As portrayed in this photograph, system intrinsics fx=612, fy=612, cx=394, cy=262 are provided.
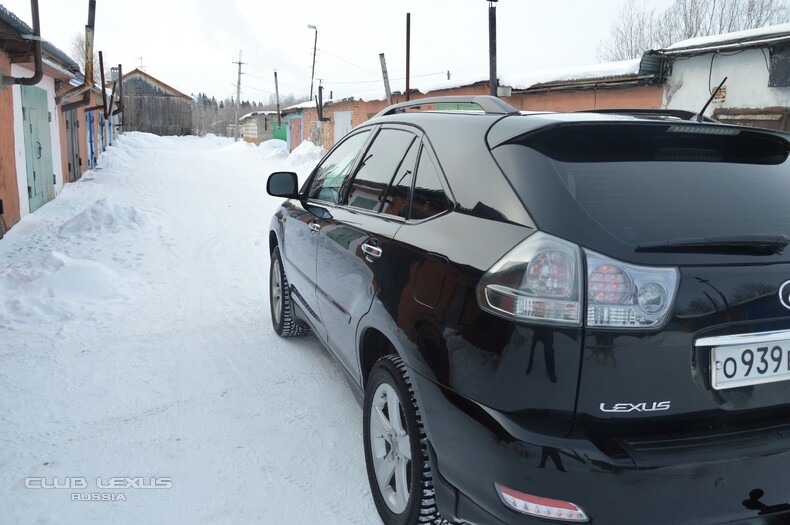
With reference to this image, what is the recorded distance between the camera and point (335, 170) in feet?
13.1

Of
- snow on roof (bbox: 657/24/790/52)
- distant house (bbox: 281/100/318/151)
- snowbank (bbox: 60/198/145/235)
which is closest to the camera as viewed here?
snow on roof (bbox: 657/24/790/52)

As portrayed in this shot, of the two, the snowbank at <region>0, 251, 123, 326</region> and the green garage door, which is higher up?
the green garage door

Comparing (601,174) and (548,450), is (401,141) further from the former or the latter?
(548,450)

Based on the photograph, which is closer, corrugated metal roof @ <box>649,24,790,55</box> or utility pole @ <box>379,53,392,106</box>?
corrugated metal roof @ <box>649,24,790,55</box>

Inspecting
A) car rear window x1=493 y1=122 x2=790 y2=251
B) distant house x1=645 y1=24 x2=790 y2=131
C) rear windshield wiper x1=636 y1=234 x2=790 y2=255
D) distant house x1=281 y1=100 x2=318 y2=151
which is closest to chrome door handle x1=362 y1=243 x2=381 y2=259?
car rear window x1=493 y1=122 x2=790 y2=251

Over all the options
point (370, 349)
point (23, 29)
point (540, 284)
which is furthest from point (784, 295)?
point (23, 29)

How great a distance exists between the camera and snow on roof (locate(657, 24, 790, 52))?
27.5ft

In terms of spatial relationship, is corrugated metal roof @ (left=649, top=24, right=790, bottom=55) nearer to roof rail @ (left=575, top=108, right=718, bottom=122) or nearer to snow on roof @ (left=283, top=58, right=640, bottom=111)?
snow on roof @ (left=283, top=58, right=640, bottom=111)

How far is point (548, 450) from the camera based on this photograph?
173 cm

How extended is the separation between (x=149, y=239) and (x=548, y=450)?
7.71 metres

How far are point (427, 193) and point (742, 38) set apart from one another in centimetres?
860

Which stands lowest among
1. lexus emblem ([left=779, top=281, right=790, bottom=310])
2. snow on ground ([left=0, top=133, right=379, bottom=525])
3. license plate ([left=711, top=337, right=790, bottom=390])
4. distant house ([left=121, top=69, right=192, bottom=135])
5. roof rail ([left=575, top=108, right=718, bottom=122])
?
snow on ground ([left=0, top=133, right=379, bottom=525])

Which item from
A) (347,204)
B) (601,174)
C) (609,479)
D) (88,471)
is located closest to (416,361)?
(609,479)

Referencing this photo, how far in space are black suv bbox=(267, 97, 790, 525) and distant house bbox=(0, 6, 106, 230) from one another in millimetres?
7816
